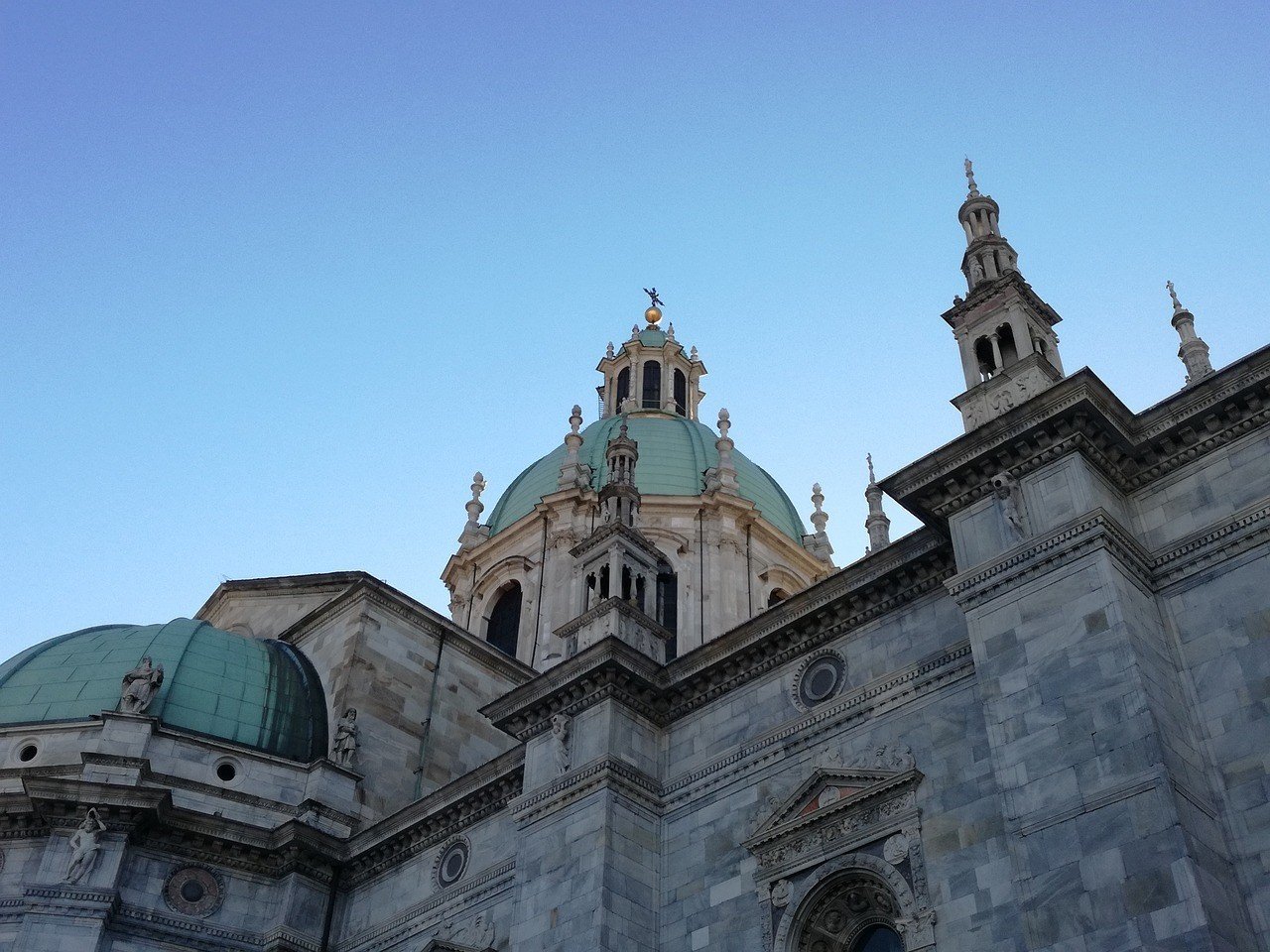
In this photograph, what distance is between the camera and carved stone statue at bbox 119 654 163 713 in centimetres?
3047

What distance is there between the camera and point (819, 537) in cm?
4803

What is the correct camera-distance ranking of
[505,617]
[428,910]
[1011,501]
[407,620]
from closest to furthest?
[1011,501]
[428,910]
[407,620]
[505,617]

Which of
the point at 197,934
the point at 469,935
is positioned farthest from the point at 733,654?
the point at 197,934

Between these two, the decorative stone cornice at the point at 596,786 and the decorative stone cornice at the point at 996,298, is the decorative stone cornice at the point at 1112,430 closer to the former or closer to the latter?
the decorative stone cornice at the point at 996,298

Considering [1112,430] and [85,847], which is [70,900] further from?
[1112,430]

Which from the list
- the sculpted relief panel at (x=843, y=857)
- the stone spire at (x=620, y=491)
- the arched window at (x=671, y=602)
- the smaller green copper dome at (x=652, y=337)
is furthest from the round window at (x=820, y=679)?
the smaller green copper dome at (x=652, y=337)

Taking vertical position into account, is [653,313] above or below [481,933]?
above

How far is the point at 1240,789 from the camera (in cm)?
1559

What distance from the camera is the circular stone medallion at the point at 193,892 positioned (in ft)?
91.5

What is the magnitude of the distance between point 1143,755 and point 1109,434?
4970 mm

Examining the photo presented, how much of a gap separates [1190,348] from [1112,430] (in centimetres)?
453

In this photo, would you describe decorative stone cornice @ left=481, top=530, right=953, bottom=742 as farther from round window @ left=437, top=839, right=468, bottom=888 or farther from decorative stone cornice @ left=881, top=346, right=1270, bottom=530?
round window @ left=437, top=839, right=468, bottom=888

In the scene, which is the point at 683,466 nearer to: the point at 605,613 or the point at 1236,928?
the point at 605,613

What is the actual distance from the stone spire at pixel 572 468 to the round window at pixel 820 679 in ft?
79.4
